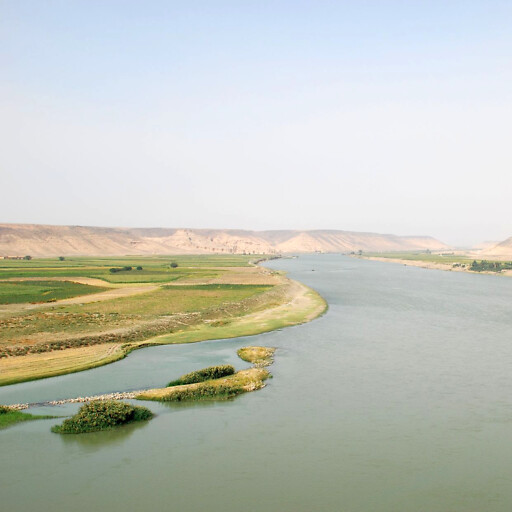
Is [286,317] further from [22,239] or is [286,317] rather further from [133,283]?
[22,239]

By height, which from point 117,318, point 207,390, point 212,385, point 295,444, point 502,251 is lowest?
point 295,444

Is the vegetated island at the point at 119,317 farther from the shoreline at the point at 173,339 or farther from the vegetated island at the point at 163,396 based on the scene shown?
the vegetated island at the point at 163,396

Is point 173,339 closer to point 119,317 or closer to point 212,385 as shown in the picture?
point 119,317

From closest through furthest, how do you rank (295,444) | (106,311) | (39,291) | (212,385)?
1. (295,444)
2. (212,385)
3. (106,311)
4. (39,291)

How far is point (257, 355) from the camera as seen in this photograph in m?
30.1

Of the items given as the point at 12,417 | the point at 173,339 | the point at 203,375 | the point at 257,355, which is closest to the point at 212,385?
the point at 203,375

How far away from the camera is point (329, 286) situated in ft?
257

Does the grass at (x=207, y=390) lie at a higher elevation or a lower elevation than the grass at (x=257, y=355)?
lower

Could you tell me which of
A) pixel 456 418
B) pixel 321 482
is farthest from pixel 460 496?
pixel 456 418

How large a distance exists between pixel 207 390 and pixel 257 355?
7.70m

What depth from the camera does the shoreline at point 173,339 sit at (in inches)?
1022

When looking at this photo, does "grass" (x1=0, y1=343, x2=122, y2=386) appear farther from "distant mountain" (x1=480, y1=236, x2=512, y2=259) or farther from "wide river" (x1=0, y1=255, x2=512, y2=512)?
"distant mountain" (x1=480, y1=236, x2=512, y2=259)

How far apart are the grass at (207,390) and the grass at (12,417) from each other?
4.65m

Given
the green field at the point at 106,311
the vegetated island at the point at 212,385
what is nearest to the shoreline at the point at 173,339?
the green field at the point at 106,311
